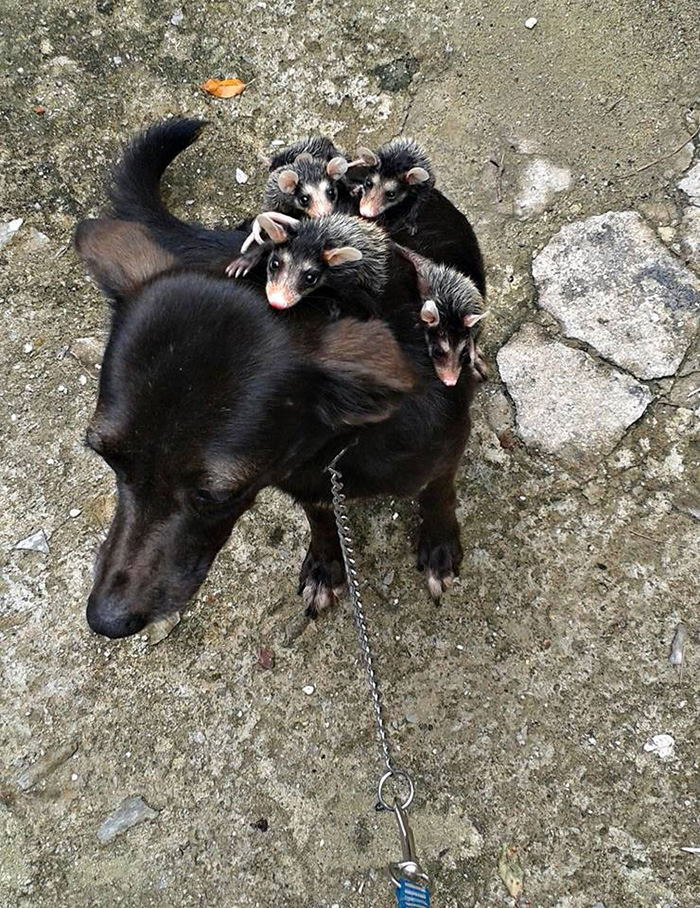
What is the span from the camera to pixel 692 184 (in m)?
3.65

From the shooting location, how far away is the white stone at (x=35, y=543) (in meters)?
3.31

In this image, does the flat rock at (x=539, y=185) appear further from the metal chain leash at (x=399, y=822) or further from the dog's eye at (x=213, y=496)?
the dog's eye at (x=213, y=496)

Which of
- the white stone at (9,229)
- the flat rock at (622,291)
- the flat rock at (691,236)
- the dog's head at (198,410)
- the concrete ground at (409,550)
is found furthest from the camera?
the white stone at (9,229)

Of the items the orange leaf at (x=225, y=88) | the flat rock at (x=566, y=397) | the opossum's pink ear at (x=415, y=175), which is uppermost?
the opossum's pink ear at (x=415, y=175)

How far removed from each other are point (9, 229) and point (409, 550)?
8.58 feet

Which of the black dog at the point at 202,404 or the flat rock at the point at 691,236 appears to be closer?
the black dog at the point at 202,404

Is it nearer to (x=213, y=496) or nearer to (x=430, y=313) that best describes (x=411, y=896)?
(x=213, y=496)

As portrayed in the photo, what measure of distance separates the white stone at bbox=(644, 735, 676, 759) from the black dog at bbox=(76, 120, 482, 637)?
1.38 m

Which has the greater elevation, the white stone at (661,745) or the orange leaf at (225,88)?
the orange leaf at (225,88)

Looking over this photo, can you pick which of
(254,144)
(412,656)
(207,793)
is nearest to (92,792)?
(207,793)

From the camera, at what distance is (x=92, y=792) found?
2889 millimetres

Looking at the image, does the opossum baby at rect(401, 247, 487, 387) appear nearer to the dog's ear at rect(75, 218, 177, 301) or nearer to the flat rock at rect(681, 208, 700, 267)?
the dog's ear at rect(75, 218, 177, 301)

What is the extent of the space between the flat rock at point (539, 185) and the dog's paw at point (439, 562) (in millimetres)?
1701

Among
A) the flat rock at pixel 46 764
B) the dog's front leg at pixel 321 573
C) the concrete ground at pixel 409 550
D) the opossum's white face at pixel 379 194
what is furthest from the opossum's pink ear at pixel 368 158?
the flat rock at pixel 46 764
